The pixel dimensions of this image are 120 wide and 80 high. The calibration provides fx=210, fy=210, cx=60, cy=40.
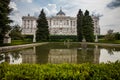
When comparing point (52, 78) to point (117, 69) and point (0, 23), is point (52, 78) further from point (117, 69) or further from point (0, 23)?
point (0, 23)

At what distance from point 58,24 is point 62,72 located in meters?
89.5

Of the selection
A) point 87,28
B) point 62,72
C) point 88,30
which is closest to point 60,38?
point 87,28

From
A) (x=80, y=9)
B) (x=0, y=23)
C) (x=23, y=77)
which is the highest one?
(x=80, y=9)

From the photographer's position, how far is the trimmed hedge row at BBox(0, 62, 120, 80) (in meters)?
4.37

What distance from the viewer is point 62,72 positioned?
450 centimetres

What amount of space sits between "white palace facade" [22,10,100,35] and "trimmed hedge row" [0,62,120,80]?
85.6 meters

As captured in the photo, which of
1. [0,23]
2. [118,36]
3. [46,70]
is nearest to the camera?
[46,70]

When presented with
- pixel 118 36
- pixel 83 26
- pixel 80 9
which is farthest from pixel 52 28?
pixel 118 36

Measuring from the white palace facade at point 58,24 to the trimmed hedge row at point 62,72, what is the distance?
85.6m

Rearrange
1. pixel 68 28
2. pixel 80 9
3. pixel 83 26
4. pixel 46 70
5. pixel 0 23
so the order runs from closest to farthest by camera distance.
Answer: pixel 46 70
pixel 0 23
pixel 83 26
pixel 80 9
pixel 68 28

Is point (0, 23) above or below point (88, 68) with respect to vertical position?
above

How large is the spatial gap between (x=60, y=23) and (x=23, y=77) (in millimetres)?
90406

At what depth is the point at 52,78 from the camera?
4.36m

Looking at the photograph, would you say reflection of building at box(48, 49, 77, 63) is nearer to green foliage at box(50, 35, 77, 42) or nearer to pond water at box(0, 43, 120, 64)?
pond water at box(0, 43, 120, 64)
